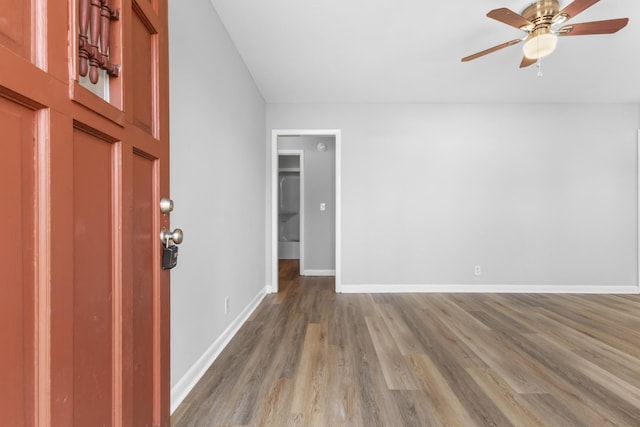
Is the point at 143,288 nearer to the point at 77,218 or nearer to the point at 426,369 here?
the point at 77,218

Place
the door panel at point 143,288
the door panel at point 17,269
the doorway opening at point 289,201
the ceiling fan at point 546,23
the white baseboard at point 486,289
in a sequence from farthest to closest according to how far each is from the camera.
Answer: the doorway opening at point 289,201
the white baseboard at point 486,289
the ceiling fan at point 546,23
the door panel at point 143,288
the door panel at point 17,269

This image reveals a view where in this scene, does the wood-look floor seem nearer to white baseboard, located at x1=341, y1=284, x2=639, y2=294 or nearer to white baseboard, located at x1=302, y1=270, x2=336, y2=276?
white baseboard, located at x1=341, y1=284, x2=639, y2=294

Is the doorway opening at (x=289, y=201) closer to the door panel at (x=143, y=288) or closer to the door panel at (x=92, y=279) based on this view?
the door panel at (x=143, y=288)

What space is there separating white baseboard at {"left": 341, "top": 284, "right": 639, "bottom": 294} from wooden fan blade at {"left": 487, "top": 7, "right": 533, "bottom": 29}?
9.06ft

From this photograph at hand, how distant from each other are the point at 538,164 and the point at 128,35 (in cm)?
433

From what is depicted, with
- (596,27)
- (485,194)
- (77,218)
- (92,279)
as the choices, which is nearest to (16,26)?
(77,218)

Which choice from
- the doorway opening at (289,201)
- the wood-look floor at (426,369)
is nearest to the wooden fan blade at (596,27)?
the wood-look floor at (426,369)

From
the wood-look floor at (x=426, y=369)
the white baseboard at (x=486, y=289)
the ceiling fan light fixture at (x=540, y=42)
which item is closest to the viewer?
the wood-look floor at (x=426, y=369)

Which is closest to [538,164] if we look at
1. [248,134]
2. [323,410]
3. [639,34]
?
[639,34]

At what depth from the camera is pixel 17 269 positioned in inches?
16.8

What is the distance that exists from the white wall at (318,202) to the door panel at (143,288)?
3.68 meters

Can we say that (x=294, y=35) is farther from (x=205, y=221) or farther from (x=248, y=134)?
(x=205, y=221)

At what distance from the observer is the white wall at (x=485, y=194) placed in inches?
137

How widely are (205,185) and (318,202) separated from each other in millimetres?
2861
